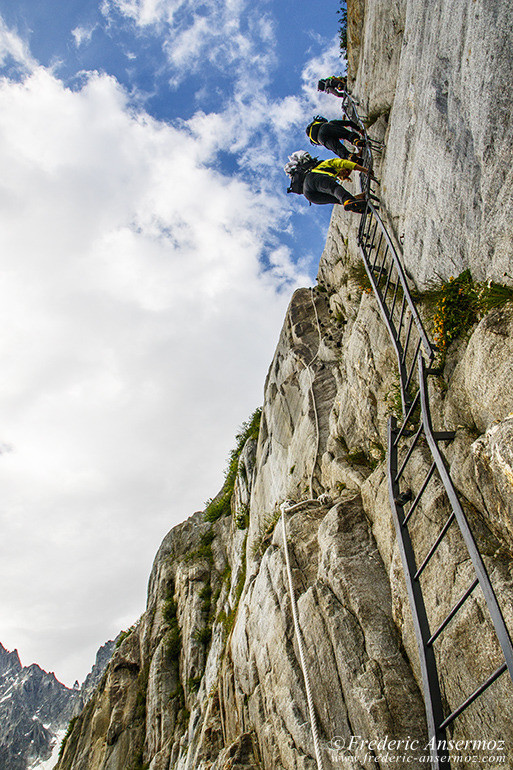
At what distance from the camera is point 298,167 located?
11.8 metres

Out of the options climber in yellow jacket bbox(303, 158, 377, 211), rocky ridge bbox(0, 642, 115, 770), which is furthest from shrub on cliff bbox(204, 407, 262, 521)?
rocky ridge bbox(0, 642, 115, 770)

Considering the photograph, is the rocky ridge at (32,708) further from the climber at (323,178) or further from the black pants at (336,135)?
the black pants at (336,135)

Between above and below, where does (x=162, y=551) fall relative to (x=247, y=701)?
above

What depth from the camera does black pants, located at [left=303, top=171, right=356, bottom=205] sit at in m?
9.92

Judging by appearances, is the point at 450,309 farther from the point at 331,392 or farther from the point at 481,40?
the point at 331,392

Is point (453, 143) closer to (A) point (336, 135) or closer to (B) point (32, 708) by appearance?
(A) point (336, 135)

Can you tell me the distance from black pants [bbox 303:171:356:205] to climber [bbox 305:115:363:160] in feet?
4.12

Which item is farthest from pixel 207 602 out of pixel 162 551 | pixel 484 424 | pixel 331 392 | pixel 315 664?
pixel 484 424

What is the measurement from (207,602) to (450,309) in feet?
44.0

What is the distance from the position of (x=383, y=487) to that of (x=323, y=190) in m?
7.34

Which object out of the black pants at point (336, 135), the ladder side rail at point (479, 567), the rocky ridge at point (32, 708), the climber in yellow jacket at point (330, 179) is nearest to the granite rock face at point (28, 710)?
the rocky ridge at point (32, 708)

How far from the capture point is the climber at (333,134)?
11.0m

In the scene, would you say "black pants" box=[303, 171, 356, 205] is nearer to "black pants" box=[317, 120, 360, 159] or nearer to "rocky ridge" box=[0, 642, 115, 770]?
"black pants" box=[317, 120, 360, 159]

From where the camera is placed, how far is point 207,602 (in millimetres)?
15125
